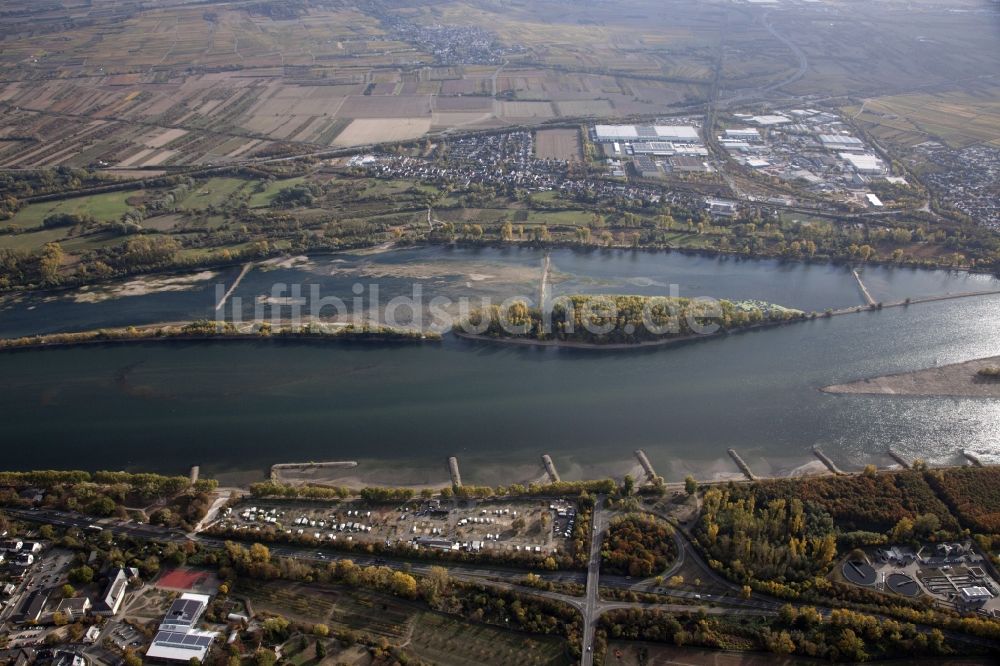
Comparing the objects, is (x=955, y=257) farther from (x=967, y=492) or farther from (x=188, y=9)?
(x=188, y=9)

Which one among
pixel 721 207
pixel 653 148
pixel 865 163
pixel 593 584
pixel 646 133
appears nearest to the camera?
pixel 593 584

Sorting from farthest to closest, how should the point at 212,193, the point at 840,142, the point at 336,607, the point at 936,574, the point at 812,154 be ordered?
1. the point at 840,142
2. the point at 812,154
3. the point at 212,193
4. the point at 936,574
5. the point at 336,607

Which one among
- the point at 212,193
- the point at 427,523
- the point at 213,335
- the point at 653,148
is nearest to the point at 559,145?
the point at 653,148

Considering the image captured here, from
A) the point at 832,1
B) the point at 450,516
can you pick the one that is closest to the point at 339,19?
the point at 832,1

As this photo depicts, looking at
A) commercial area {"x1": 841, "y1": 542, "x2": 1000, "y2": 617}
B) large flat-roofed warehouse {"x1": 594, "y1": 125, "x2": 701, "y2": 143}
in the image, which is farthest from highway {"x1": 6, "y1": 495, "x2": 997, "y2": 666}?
large flat-roofed warehouse {"x1": 594, "y1": 125, "x2": 701, "y2": 143}

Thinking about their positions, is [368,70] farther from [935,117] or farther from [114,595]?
[114,595]
